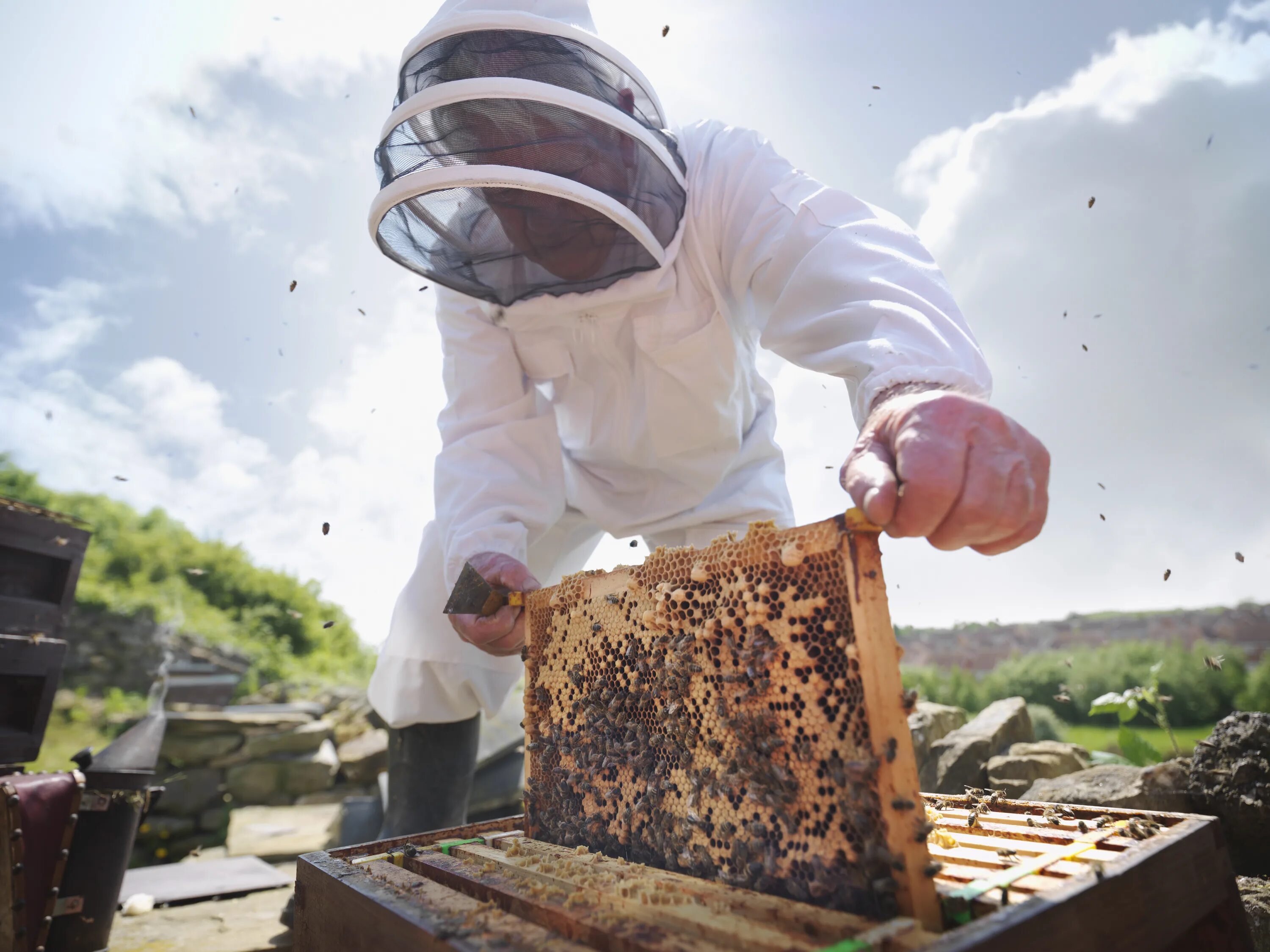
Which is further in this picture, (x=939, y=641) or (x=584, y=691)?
(x=939, y=641)

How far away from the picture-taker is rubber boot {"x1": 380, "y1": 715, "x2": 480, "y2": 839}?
259 cm

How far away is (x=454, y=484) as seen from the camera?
105 inches

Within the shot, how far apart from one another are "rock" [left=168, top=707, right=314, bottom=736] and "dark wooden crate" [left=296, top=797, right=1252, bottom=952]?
6888 millimetres

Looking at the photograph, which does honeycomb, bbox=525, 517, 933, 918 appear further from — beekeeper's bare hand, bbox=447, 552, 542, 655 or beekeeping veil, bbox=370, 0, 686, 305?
beekeeping veil, bbox=370, 0, 686, 305

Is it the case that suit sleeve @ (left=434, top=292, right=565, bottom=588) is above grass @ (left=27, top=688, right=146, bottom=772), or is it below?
above

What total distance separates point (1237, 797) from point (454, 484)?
2.72m

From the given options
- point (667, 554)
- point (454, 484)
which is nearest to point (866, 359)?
point (667, 554)

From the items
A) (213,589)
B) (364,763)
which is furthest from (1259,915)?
(213,589)

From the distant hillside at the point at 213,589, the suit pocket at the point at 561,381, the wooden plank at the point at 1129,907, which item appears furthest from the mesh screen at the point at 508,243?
the distant hillside at the point at 213,589

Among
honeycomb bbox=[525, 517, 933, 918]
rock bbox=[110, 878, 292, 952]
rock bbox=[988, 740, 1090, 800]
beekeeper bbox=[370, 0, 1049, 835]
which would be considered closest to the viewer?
honeycomb bbox=[525, 517, 933, 918]

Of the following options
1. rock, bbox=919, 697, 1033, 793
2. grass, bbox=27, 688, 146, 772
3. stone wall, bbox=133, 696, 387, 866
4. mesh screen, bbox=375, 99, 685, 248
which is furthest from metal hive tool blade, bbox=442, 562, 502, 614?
grass, bbox=27, 688, 146, 772

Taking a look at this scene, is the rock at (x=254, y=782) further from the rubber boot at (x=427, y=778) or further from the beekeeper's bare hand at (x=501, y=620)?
the beekeeper's bare hand at (x=501, y=620)

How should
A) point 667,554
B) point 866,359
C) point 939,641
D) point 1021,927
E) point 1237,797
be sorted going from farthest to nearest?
1. point 939,641
2. point 1237,797
3. point 866,359
4. point 667,554
5. point 1021,927

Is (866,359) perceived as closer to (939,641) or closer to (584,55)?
(584,55)
